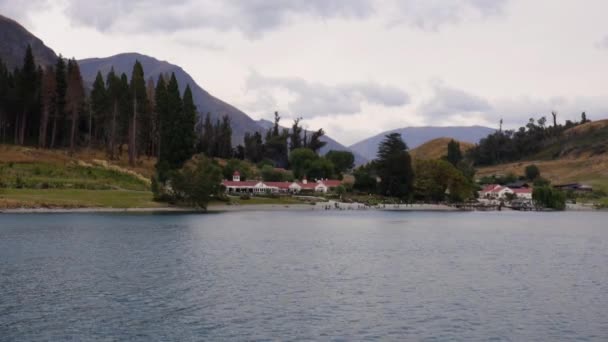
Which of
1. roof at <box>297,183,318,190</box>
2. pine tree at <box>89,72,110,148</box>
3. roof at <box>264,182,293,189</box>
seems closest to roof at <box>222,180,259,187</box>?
roof at <box>264,182,293,189</box>

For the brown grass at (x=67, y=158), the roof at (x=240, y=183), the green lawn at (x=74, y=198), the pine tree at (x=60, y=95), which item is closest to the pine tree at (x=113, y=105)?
the brown grass at (x=67, y=158)

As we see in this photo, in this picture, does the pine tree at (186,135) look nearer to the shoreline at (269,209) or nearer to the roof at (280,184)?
the shoreline at (269,209)

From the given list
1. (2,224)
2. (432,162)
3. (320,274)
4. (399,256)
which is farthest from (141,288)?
(432,162)

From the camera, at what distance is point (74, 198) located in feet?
393

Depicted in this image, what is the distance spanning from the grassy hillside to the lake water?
108 feet

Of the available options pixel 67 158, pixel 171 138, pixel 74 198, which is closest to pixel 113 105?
pixel 171 138

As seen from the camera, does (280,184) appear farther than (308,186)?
No

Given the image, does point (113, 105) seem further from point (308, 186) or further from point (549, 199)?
point (549, 199)

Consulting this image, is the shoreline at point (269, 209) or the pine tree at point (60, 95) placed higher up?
the pine tree at point (60, 95)

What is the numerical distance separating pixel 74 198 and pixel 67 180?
42.2 feet

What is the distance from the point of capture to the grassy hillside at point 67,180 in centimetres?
11700

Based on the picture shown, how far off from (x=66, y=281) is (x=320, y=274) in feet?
64.4

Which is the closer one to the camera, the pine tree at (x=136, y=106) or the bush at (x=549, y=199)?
the pine tree at (x=136, y=106)

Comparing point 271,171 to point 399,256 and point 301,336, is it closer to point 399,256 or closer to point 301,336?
point 399,256
